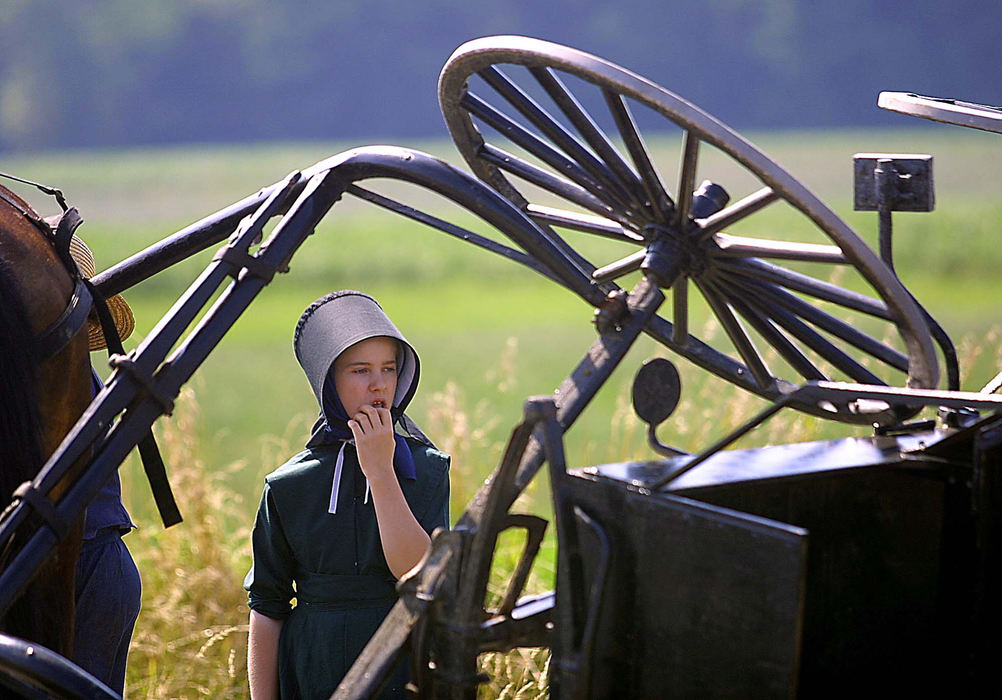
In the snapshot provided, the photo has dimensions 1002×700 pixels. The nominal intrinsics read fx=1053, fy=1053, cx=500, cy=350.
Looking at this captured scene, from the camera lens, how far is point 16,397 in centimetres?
218

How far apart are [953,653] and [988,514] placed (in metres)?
0.32

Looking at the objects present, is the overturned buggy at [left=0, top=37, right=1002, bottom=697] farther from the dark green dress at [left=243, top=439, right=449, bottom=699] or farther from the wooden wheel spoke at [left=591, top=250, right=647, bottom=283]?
the dark green dress at [left=243, top=439, right=449, bottom=699]

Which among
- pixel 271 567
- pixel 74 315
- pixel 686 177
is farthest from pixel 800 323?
pixel 74 315

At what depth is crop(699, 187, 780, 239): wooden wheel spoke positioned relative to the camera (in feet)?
6.63

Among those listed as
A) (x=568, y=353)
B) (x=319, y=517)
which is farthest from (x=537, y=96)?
(x=319, y=517)

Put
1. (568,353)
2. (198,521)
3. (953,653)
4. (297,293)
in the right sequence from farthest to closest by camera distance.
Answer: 1. (297,293)
2. (568,353)
3. (198,521)
4. (953,653)

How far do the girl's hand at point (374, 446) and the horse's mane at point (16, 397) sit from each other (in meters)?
0.67

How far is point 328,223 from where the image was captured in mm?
21688

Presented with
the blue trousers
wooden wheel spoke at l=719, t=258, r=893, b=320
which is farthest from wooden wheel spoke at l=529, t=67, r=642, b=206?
the blue trousers

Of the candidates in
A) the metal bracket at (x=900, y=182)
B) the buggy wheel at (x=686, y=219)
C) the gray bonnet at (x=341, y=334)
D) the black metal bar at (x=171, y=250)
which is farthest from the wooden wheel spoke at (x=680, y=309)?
the black metal bar at (x=171, y=250)

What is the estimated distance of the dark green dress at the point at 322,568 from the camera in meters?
2.26

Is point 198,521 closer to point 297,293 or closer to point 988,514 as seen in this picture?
point 988,514

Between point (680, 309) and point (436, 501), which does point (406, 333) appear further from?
point (680, 309)

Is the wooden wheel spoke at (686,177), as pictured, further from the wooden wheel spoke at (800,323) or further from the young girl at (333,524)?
the young girl at (333,524)
